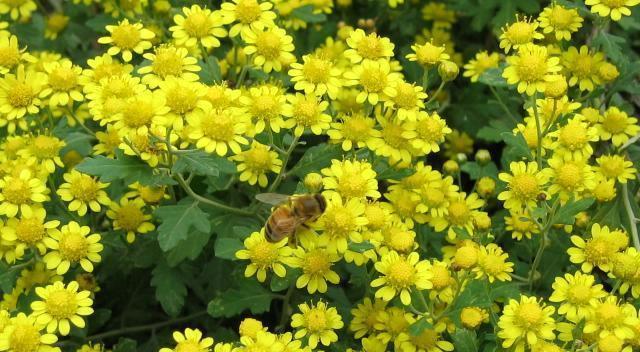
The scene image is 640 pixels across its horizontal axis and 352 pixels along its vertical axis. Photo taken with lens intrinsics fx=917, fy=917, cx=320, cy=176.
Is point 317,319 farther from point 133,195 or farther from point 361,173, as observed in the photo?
point 133,195

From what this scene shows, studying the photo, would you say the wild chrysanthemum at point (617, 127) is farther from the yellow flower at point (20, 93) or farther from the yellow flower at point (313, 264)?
the yellow flower at point (20, 93)

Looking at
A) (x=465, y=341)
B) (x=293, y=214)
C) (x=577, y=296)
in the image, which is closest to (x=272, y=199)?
(x=293, y=214)

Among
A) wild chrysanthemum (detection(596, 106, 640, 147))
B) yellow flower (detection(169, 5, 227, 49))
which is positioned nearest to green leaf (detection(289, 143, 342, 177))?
yellow flower (detection(169, 5, 227, 49))

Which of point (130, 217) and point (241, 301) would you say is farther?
point (130, 217)

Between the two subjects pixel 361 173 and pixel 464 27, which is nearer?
pixel 361 173

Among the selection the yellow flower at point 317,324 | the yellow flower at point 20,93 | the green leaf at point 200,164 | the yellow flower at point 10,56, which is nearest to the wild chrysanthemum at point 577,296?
the yellow flower at point 317,324

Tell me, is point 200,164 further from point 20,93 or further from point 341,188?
point 20,93

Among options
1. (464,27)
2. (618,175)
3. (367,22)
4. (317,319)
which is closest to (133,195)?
(317,319)
